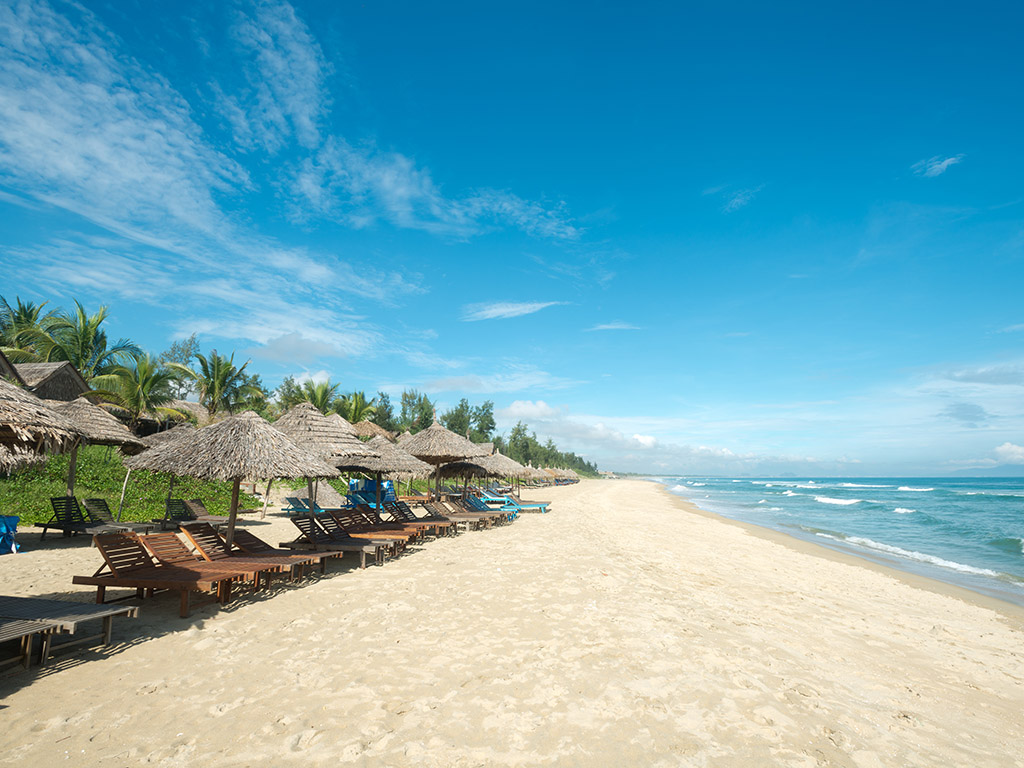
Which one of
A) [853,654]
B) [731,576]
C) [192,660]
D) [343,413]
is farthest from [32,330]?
[853,654]

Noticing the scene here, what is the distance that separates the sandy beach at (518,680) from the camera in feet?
11.7

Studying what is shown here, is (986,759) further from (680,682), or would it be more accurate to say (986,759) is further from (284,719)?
(284,719)

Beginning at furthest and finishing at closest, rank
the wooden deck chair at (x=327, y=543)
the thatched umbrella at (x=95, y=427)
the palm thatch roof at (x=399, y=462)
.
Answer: the palm thatch roof at (x=399, y=462), the thatched umbrella at (x=95, y=427), the wooden deck chair at (x=327, y=543)

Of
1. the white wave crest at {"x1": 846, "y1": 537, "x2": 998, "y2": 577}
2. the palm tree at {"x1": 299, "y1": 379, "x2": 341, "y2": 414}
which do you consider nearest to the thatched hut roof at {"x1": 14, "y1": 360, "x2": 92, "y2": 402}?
the palm tree at {"x1": 299, "y1": 379, "x2": 341, "y2": 414}

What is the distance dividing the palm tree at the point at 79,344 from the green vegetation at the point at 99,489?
803cm

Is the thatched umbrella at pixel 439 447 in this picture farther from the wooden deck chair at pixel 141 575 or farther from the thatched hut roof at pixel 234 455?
the wooden deck chair at pixel 141 575

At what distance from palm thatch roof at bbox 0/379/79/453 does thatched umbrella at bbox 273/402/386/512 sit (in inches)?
224

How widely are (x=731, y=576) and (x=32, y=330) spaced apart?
3185cm

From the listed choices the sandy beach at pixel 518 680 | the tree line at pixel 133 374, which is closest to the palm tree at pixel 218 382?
the tree line at pixel 133 374

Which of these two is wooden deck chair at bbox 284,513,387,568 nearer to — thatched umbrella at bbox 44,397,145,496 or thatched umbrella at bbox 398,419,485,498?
Answer: thatched umbrella at bbox 398,419,485,498

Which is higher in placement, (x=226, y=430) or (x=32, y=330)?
(x=32, y=330)

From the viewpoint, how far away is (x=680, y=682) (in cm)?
473

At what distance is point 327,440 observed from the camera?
11.7 meters

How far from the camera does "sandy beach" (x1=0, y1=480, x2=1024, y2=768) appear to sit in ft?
11.7
